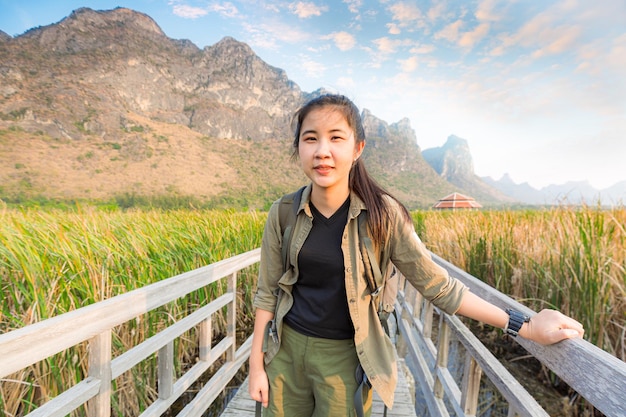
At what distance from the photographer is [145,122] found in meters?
60.3

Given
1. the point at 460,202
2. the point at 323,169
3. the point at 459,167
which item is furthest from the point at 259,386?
the point at 459,167

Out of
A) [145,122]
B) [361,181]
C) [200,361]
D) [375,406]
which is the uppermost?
[145,122]

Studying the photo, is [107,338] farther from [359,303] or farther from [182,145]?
[182,145]

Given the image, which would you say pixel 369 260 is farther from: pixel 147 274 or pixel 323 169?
pixel 147 274

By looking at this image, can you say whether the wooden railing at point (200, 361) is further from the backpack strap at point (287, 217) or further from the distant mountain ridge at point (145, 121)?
the distant mountain ridge at point (145, 121)

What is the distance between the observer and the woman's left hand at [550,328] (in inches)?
29.0

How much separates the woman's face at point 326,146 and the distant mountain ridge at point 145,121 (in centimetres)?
2345

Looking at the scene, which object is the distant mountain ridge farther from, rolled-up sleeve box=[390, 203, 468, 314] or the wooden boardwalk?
rolled-up sleeve box=[390, 203, 468, 314]

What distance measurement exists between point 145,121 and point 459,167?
125 metres

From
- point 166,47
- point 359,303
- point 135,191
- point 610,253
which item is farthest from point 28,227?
point 166,47

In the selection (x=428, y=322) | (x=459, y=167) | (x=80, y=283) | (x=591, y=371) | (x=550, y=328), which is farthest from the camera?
(x=459, y=167)

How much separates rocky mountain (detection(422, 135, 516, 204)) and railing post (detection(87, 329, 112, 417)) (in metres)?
121

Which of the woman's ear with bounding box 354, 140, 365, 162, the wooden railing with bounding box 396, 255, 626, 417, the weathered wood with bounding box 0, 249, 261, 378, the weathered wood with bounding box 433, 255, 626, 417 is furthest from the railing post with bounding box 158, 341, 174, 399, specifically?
the weathered wood with bounding box 433, 255, 626, 417

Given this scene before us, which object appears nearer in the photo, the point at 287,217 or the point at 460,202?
the point at 287,217
